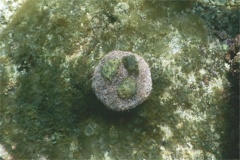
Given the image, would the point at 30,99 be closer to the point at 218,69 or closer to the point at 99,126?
the point at 99,126

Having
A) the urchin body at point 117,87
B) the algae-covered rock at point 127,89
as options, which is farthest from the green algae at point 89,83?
the algae-covered rock at point 127,89

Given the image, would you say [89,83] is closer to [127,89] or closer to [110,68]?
[110,68]

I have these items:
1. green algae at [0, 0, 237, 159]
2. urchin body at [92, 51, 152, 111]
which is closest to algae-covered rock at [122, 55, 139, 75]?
urchin body at [92, 51, 152, 111]

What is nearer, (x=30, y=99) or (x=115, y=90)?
(x=115, y=90)

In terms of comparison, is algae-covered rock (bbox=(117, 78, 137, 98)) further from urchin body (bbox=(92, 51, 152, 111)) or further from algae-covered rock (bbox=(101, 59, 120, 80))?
algae-covered rock (bbox=(101, 59, 120, 80))

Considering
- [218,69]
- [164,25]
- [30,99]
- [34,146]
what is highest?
[164,25]

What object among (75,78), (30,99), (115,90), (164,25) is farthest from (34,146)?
(164,25)

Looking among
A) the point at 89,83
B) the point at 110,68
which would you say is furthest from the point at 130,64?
the point at 89,83

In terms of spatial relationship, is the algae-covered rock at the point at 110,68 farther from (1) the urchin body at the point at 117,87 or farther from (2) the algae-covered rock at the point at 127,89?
(2) the algae-covered rock at the point at 127,89
